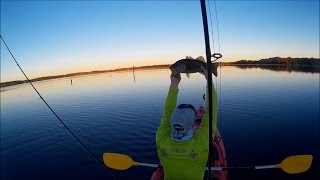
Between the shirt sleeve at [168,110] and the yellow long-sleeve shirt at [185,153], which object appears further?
the shirt sleeve at [168,110]

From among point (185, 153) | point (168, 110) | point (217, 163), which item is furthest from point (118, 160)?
point (217, 163)

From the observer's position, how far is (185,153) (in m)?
3.71

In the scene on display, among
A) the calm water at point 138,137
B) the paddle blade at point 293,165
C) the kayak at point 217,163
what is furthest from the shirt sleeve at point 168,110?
the calm water at point 138,137

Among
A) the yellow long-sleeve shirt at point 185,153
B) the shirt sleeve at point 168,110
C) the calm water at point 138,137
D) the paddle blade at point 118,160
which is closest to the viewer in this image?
the yellow long-sleeve shirt at point 185,153

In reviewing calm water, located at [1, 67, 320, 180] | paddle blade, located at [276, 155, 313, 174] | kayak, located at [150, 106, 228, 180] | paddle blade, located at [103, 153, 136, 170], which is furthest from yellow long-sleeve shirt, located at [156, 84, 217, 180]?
calm water, located at [1, 67, 320, 180]

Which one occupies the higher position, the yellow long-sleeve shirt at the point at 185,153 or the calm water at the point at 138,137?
the yellow long-sleeve shirt at the point at 185,153

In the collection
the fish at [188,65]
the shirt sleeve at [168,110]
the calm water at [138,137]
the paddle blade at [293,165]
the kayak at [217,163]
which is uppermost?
the fish at [188,65]

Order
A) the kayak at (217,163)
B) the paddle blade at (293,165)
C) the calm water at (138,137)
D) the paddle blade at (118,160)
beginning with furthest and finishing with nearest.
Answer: the calm water at (138,137) → the kayak at (217,163) → the paddle blade at (118,160) → the paddle blade at (293,165)

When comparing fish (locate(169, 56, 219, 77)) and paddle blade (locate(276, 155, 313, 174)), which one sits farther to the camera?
paddle blade (locate(276, 155, 313, 174))

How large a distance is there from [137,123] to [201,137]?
1899 centimetres

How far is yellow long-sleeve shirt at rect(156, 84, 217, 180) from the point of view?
3.72 m

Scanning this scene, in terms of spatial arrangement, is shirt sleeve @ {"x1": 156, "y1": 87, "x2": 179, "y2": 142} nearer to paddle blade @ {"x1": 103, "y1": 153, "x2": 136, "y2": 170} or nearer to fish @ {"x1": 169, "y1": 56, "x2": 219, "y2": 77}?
fish @ {"x1": 169, "y1": 56, "x2": 219, "y2": 77}

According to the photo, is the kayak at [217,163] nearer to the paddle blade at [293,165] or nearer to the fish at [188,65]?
the paddle blade at [293,165]

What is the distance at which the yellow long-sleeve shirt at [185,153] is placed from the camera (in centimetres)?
372
